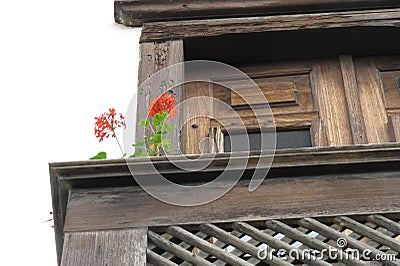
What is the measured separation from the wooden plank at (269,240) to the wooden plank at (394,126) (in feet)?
4.89

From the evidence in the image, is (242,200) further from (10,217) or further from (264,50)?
(264,50)

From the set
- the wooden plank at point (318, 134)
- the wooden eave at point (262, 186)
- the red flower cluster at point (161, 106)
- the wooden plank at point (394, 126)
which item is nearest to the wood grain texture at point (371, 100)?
the wooden plank at point (394, 126)

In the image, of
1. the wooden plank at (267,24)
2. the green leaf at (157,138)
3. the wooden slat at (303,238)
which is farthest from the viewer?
the wooden plank at (267,24)

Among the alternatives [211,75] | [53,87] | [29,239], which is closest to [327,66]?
[211,75]

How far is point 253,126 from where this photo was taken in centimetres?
480

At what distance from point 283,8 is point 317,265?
233 cm

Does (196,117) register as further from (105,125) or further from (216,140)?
(105,125)

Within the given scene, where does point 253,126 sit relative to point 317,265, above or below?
above

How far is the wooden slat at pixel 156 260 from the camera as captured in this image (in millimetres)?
3264

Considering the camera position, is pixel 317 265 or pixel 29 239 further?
pixel 29 239

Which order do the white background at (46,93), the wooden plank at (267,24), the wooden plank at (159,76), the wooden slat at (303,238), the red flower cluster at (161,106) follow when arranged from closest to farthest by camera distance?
1. the wooden slat at (303,238)
2. the red flower cluster at (161,106)
3. the white background at (46,93)
4. the wooden plank at (159,76)
5. the wooden plank at (267,24)

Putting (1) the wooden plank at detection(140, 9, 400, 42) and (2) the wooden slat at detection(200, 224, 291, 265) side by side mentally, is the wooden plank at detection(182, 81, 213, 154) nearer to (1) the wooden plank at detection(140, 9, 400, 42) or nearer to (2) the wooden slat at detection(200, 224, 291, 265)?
(1) the wooden plank at detection(140, 9, 400, 42)

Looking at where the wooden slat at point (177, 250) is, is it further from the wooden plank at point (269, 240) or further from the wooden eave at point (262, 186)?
the wooden plank at point (269, 240)

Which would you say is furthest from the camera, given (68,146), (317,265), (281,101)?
(281,101)
